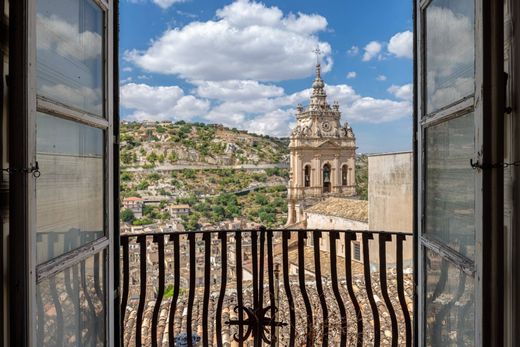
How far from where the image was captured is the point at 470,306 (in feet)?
4.09

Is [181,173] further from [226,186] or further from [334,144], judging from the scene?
[334,144]

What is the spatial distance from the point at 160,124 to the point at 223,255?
16.8 m

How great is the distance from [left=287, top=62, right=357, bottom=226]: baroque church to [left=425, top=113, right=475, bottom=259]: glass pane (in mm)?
19163

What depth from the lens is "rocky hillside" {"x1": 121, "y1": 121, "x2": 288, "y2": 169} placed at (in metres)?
16.0

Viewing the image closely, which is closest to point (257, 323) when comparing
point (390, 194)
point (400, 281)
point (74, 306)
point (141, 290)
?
point (141, 290)

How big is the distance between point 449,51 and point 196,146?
17711 mm

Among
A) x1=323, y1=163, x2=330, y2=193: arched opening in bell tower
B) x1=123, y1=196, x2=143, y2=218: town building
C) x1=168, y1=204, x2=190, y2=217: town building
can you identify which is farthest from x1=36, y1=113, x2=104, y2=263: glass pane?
x1=323, y1=163, x2=330, y2=193: arched opening in bell tower

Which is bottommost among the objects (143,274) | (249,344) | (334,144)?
(249,344)

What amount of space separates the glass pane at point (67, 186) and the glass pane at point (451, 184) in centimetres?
132

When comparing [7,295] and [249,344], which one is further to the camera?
[249,344]

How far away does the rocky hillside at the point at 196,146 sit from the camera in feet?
52.3

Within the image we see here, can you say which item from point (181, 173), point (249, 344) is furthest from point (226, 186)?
point (249, 344)

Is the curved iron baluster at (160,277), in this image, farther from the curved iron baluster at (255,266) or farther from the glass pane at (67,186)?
the glass pane at (67,186)

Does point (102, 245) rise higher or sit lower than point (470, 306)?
higher
